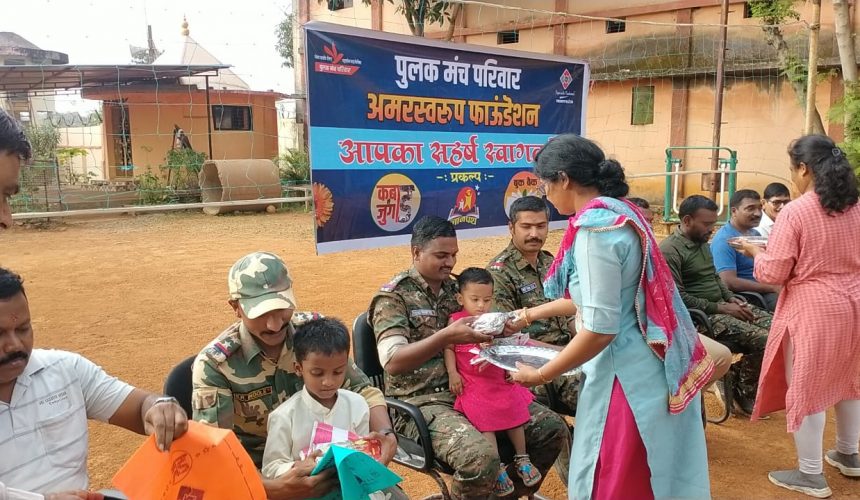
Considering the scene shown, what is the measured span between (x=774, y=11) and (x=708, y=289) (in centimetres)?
961

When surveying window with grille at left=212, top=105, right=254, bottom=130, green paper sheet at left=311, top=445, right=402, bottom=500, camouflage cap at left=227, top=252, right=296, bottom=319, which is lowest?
green paper sheet at left=311, top=445, right=402, bottom=500

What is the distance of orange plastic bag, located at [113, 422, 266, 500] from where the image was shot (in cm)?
169

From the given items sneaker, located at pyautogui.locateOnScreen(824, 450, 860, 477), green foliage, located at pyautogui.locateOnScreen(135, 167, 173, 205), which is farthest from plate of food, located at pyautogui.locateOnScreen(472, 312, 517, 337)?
green foliage, located at pyautogui.locateOnScreen(135, 167, 173, 205)

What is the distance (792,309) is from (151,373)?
4340 millimetres

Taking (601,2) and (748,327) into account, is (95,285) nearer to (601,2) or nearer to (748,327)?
(748,327)

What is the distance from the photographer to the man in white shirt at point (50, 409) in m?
1.71

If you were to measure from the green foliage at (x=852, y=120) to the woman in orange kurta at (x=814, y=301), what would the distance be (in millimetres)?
6519

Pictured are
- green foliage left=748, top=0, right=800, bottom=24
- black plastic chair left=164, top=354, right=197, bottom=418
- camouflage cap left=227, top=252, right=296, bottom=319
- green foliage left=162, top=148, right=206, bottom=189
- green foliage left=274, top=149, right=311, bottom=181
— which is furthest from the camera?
green foliage left=274, top=149, right=311, bottom=181

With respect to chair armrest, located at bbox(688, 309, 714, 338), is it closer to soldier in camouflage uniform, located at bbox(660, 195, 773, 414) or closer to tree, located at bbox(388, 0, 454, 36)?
soldier in camouflage uniform, located at bbox(660, 195, 773, 414)

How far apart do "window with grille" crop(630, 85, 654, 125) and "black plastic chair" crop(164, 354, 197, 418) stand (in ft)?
45.4

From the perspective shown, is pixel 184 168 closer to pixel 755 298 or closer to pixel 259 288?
pixel 755 298

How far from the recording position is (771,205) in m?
5.02

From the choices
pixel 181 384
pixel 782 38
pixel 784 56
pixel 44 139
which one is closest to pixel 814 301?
pixel 181 384

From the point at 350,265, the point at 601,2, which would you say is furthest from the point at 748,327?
the point at 601,2
